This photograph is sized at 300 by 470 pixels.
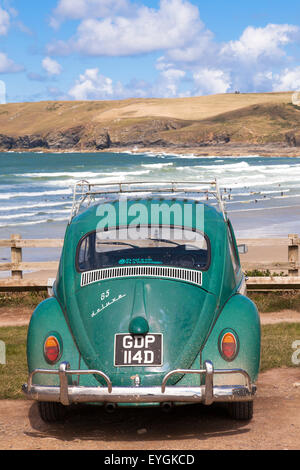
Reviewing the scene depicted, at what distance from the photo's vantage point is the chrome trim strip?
572cm

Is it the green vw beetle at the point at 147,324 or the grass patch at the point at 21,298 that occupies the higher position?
the green vw beetle at the point at 147,324

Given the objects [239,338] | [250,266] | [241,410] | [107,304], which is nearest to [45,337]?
[107,304]

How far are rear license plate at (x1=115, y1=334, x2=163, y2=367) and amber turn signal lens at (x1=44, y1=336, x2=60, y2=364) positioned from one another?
1.75 feet

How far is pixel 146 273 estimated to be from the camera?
18.8 ft

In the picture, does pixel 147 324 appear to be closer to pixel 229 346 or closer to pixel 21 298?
pixel 229 346

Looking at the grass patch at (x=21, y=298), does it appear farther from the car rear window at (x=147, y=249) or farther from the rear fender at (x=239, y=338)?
the rear fender at (x=239, y=338)

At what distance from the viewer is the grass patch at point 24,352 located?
23.2 feet

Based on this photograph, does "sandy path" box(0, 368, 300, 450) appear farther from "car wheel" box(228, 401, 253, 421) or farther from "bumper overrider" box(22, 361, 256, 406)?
"bumper overrider" box(22, 361, 256, 406)

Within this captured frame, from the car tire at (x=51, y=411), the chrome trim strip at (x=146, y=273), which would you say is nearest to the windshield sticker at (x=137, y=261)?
the chrome trim strip at (x=146, y=273)

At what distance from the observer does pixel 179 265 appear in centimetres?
588

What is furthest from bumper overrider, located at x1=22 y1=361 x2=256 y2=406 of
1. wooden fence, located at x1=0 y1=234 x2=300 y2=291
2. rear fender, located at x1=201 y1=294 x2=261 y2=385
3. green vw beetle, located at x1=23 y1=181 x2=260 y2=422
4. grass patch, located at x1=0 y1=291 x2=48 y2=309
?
grass patch, located at x1=0 y1=291 x2=48 y2=309

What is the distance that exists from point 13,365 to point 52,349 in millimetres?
2700

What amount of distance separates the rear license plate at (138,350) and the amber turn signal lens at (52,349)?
1.75ft

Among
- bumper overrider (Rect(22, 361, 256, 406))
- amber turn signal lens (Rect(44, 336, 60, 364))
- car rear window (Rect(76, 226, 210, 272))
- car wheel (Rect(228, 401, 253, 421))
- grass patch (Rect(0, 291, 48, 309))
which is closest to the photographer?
bumper overrider (Rect(22, 361, 256, 406))
